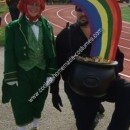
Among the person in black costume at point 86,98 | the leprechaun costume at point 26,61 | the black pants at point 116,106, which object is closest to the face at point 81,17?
the person in black costume at point 86,98

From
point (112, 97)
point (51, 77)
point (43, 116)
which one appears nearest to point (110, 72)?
point (112, 97)

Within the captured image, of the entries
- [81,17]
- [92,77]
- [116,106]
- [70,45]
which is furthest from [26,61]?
[116,106]

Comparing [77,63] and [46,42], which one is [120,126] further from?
[46,42]

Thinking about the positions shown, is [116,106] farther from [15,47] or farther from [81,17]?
[15,47]

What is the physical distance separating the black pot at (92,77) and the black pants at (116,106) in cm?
11

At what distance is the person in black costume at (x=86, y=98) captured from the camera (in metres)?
4.32

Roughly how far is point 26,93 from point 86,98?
733 millimetres

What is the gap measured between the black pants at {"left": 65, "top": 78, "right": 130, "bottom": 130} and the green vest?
45cm

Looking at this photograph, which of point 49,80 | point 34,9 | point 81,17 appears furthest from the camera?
point 49,80

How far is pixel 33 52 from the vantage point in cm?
468

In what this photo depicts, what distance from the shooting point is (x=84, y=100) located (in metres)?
4.41

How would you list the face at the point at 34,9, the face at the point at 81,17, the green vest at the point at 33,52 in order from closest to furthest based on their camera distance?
the face at the point at 81,17, the face at the point at 34,9, the green vest at the point at 33,52

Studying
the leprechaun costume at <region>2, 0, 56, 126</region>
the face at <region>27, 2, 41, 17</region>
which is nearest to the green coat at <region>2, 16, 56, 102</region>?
the leprechaun costume at <region>2, 0, 56, 126</region>

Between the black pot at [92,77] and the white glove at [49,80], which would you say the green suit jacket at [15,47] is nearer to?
the white glove at [49,80]
